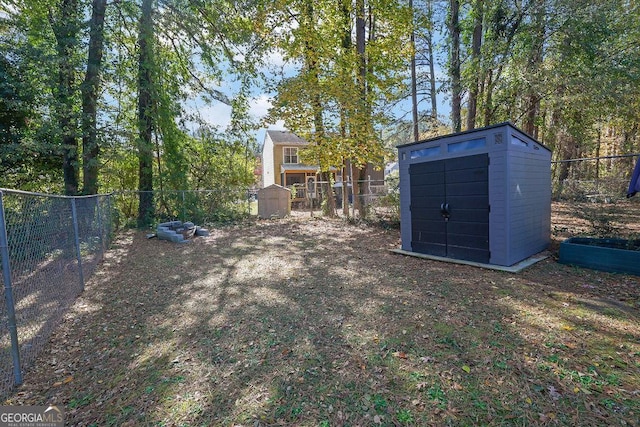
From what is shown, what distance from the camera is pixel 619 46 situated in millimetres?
7781

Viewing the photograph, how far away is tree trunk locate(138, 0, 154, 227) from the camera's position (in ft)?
29.7

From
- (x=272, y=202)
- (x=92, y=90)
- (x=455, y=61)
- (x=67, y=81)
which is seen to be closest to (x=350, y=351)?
(x=92, y=90)

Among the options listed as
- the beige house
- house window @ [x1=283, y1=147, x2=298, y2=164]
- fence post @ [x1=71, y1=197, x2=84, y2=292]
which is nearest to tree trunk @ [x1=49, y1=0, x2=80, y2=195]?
fence post @ [x1=71, y1=197, x2=84, y2=292]

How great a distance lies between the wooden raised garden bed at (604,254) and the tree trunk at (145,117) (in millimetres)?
11125

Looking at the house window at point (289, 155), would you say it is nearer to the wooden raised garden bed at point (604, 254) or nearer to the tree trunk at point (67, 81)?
Result: the tree trunk at point (67, 81)

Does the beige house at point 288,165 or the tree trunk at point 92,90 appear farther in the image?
the beige house at point 288,165

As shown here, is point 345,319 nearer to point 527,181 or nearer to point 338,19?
point 527,181

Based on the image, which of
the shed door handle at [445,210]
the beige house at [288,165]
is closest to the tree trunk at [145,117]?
the shed door handle at [445,210]

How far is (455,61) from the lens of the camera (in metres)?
10.2

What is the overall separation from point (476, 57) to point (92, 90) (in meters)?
11.5

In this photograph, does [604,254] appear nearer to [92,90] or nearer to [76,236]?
[76,236]

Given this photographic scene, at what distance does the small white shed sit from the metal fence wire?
A: 8.32 m

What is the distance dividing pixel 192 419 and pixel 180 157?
33.6 ft

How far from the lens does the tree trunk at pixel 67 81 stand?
7504mm
